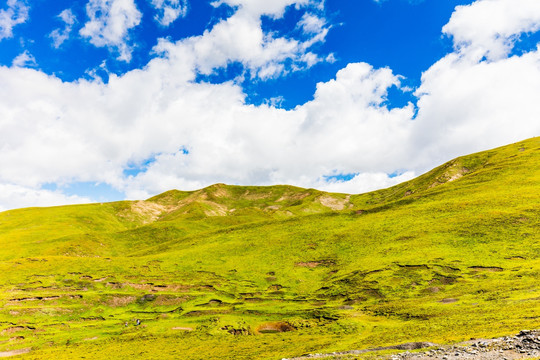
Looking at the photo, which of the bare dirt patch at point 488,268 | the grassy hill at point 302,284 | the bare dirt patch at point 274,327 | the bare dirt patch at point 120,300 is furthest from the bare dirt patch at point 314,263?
the bare dirt patch at point 120,300

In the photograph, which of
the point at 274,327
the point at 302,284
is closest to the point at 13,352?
the point at 274,327

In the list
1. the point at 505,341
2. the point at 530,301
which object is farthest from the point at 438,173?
the point at 505,341

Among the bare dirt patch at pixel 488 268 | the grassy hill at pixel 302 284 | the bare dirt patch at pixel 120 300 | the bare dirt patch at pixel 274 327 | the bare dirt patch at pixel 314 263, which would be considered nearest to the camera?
the grassy hill at pixel 302 284

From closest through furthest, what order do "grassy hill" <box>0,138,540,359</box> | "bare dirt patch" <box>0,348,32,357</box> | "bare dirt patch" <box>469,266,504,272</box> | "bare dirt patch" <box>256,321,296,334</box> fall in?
"grassy hill" <box>0,138,540,359</box>
"bare dirt patch" <box>0,348,32,357</box>
"bare dirt patch" <box>256,321,296,334</box>
"bare dirt patch" <box>469,266,504,272</box>

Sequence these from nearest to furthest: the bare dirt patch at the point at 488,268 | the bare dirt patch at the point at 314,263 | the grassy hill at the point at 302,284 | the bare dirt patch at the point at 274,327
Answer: the grassy hill at the point at 302,284 < the bare dirt patch at the point at 274,327 < the bare dirt patch at the point at 488,268 < the bare dirt patch at the point at 314,263

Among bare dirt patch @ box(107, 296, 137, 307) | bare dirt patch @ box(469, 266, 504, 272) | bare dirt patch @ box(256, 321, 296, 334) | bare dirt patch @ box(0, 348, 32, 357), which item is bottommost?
bare dirt patch @ box(256, 321, 296, 334)

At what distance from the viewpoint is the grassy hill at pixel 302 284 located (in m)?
41.3

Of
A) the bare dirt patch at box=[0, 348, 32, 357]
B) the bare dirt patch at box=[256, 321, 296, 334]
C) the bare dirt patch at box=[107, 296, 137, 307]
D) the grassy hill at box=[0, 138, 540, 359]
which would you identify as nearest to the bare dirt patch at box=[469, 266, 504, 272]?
the grassy hill at box=[0, 138, 540, 359]

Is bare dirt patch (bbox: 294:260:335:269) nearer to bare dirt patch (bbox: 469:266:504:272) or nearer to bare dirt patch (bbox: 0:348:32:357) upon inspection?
bare dirt patch (bbox: 469:266:504:272)

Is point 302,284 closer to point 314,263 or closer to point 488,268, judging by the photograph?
point 314,263

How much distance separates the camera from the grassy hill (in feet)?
135

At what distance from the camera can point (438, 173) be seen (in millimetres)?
187500

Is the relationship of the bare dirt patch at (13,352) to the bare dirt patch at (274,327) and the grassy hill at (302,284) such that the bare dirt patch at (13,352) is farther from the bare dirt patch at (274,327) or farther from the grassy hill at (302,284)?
the bare dirt patch at (274,327)

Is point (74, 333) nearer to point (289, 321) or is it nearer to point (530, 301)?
point (289, 321)
